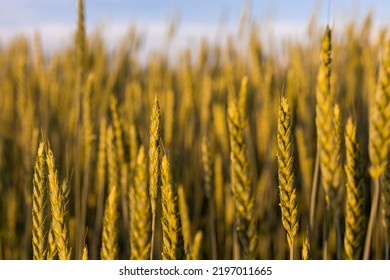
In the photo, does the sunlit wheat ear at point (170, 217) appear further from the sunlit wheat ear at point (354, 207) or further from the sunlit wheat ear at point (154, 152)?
the sunlit wheat ear at point (354, 207)

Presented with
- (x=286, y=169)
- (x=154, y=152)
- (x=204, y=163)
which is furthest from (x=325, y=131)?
(x=204, y=163)

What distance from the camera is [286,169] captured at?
565mm

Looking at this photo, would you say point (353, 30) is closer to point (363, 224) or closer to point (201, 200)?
point (201, 200)

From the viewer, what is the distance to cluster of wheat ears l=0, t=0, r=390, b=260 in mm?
549

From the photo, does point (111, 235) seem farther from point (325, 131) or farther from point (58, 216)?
point (325, 131)

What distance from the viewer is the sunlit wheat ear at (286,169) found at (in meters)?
0.56

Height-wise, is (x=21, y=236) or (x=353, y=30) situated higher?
(x=353, y=30)

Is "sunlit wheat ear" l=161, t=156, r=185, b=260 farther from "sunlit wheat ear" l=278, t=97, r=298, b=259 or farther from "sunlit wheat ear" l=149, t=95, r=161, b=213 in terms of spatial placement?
"sunlit wheat ear" l=278, t=97, r=298, b=259

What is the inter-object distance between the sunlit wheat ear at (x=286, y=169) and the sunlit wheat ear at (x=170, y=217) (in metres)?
0.14

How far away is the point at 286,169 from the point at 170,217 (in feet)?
0.51

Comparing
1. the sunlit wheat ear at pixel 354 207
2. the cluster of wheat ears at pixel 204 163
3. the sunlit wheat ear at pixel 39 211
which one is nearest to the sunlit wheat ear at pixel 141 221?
the cluster of wheat ears at pixel 204 163

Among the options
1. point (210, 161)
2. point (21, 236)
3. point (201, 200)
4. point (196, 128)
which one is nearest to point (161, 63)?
point (196, 128)
